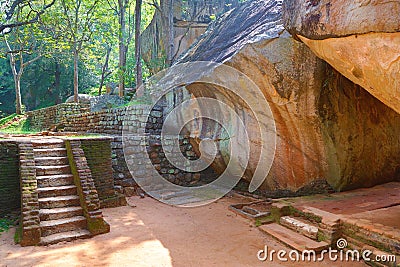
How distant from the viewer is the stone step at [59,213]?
5168mm

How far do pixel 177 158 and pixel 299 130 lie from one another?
3888 millimetres

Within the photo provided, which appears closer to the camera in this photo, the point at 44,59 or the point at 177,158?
the point at 177,158

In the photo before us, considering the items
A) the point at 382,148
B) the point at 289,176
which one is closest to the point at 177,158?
the point at 289,176

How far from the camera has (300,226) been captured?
5.03 metres

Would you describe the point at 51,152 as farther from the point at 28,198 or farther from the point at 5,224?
the point at 5,224

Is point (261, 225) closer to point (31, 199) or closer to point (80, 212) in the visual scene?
point (80, 212)

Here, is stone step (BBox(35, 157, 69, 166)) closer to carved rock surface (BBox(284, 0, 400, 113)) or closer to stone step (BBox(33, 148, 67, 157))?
stone step (BBox(33, 148, 67, 157))

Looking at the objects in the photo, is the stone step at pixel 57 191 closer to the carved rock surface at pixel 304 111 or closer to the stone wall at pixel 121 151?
the stone wall at pixel 121 151

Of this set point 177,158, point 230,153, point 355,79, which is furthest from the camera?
point 177,158

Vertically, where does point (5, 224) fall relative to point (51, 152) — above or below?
below

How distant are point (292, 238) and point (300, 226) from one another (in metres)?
0.30

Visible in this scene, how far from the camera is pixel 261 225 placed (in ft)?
18.1

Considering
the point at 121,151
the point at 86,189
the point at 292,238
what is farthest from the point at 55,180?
the point at 292,238

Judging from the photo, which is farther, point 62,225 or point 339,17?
point 62,225
